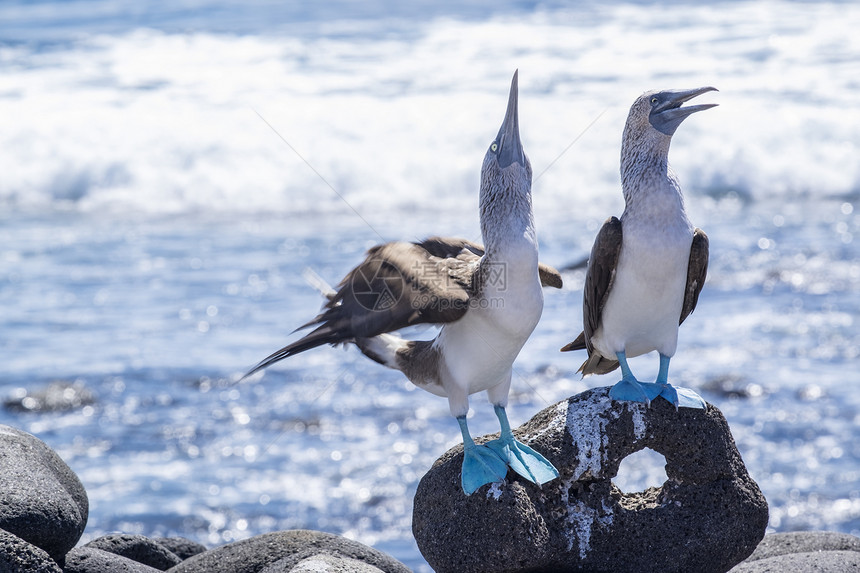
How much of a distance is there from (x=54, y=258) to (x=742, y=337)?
32.5ft

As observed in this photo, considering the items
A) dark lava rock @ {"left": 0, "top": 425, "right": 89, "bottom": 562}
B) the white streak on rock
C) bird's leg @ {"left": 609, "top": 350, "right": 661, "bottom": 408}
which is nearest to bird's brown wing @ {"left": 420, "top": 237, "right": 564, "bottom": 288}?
bird's leg @ {"left": 609, "top": 350, "right": 661, "bottom": 408}

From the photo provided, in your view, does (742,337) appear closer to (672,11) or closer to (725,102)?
(725,102)

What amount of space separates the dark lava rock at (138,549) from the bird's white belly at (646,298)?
3.34 m

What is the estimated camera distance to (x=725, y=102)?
877 inches

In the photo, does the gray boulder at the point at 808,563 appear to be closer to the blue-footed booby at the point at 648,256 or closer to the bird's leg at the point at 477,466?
the blue-footed booby at the point at 648,256

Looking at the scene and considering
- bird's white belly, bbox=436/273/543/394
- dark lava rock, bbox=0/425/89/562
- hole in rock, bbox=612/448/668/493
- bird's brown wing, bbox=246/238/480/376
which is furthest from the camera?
hole in rock, bbox=612/448/668/493

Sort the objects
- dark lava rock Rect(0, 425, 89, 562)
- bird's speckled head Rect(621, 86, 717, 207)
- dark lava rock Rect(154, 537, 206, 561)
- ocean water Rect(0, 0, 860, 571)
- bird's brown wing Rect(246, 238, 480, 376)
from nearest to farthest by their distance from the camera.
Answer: bird's brown wing Rect(246, 238, 480, 376)
bird's speckled head Rect(621, 86, 717, 207)
dark lava rock Rect(0, 425, 89, 562)
dark lava rock Rect(154, 537, 206, 561)
ocean water Rect(0, 0, 860, 571)

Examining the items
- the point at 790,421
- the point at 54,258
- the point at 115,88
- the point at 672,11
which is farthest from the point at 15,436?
the point at 672,11

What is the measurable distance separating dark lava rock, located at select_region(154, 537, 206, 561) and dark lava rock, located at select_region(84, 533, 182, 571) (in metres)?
0.32

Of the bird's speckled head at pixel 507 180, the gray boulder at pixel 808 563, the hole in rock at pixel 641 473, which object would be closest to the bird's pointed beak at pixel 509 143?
the bird's speckled head at pixel 507 180

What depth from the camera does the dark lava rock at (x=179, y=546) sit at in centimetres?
734

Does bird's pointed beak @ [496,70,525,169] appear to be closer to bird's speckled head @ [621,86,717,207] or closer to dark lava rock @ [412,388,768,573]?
bird's speckled head @ [621,86,717,207]

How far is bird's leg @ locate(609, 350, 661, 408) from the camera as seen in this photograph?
539 cm

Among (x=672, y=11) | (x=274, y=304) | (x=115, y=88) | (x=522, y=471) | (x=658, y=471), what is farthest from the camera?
(x=672, y=11)
